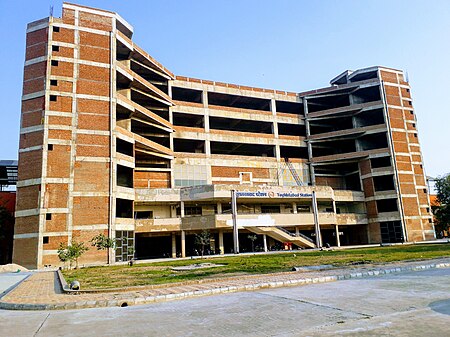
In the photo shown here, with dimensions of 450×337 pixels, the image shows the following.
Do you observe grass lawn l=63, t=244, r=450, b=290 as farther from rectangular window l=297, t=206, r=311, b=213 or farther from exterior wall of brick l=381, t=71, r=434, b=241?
exterior wall of brick l=381, t=71, r=434, b=241

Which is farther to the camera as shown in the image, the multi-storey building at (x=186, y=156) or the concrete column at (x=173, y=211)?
the concrete column at (x=173, y=211)

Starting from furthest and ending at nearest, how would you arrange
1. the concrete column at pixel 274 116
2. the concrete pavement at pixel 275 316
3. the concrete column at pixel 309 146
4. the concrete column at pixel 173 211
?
the concrete column at pixel 309 146, the concrete column at pixel 274 116, the concrete column at pixel 173 211, the concrete pavement at pixel 275 316

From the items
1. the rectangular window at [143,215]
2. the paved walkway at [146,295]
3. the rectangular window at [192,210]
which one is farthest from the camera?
the rectangular window at [192,210]

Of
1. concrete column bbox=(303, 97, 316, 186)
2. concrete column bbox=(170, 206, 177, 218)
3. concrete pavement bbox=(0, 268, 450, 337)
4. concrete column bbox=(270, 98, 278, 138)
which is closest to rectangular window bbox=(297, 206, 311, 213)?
concrete column bbox=(303, 97, 316, 186)

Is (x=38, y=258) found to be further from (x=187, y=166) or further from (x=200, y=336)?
(x=200, y=336)

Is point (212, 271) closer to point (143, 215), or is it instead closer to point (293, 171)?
point (143, 215)

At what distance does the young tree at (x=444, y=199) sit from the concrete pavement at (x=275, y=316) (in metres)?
47.4

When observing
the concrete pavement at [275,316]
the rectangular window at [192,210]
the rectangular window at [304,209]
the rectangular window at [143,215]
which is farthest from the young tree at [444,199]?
the concrete pavement at [275,316]

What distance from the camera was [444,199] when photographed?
50469 millimetres

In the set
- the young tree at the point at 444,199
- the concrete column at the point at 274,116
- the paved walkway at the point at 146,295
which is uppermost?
the concrete column at the point at 274,116

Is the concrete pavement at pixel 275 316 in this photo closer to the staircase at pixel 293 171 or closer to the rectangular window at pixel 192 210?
the rectangular window at pixel 192 210

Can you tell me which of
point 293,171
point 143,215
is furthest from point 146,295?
point 293,171

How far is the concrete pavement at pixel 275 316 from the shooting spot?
600cm

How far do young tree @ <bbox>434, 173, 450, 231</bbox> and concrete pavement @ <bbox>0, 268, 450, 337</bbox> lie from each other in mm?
47396
